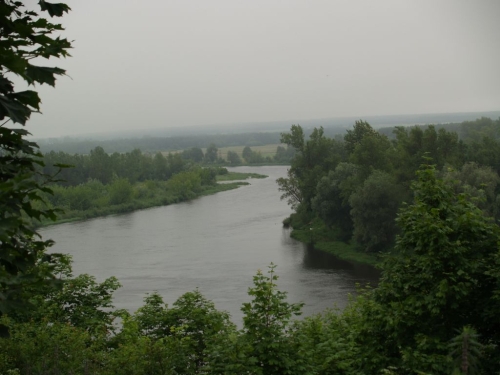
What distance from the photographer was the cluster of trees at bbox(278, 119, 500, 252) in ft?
85.5

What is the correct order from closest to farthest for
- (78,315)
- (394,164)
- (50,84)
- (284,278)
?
(50,84) → (78,315) → (284,278) → (394,164)

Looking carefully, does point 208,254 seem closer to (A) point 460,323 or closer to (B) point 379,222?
(B) point 379,222

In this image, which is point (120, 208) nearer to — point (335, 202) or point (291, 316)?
point (335, 202)

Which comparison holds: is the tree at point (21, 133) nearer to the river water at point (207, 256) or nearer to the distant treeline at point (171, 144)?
the river water at point (207, 256)

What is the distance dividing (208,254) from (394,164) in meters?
11.6

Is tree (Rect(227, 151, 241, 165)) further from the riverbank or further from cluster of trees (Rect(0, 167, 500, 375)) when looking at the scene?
cluster of trees (Rect(0, 167, 500, 375))

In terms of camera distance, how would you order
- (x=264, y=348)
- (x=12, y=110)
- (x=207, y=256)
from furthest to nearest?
1. (x=207, y=256)
2. (x=264, y=348)
3. (x=12, y=110)

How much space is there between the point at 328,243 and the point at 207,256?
7.16 metres

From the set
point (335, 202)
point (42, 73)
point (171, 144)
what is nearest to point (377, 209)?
point (335, 202)

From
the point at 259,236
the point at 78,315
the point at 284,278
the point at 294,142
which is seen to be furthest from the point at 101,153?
the point at 78,315

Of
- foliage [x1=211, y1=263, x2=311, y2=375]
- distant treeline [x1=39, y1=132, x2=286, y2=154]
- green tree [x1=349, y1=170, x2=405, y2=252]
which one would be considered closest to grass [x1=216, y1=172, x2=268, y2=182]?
green tree [x1=349, y1=170, x2=405, y2=252]

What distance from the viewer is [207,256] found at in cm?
2612

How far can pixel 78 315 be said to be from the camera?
33.5 feet

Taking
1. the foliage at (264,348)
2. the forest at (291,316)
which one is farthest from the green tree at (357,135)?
the foliage at (264,348)
